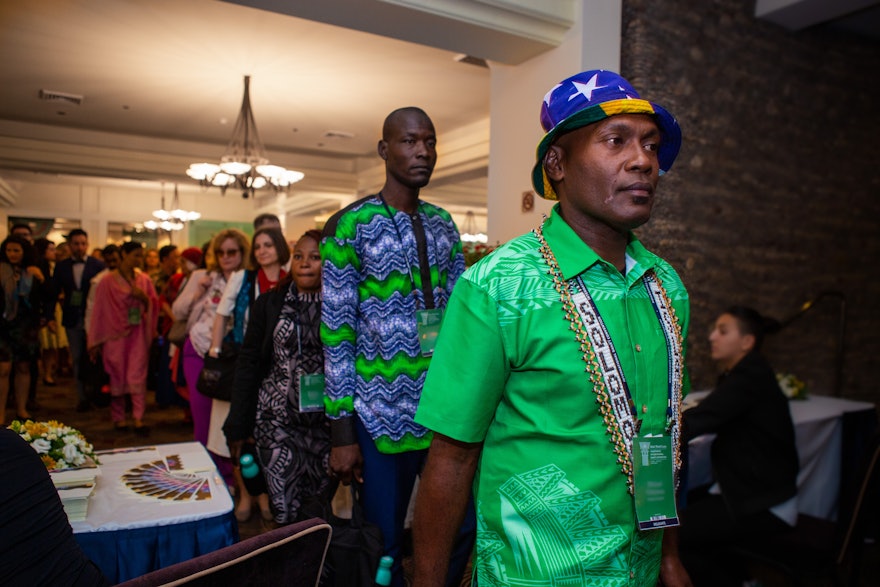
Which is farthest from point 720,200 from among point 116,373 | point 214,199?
point 214,199

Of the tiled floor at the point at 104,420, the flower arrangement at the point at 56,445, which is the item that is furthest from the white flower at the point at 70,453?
the tiled floor at the point at 104,420

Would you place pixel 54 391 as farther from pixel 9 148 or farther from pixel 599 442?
pixel 599 442

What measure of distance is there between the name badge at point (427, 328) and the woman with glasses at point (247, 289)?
1734mm

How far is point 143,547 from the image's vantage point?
1.52 meters

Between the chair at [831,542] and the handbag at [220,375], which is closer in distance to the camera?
the chair at [831,542]

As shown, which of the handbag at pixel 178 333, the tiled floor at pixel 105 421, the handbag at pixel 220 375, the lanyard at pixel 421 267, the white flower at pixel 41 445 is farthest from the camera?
the tiled floor at pixel 105 421

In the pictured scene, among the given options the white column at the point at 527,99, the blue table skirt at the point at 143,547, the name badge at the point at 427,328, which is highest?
the white column at the point at 527,99

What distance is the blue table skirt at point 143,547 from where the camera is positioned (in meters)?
1.50

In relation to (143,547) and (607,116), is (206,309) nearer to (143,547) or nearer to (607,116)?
(143,547)

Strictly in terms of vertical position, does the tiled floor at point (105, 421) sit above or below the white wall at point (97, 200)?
below

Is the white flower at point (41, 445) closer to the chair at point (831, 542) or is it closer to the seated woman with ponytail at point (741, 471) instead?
the seated woman with ponytail at point (741, 471)

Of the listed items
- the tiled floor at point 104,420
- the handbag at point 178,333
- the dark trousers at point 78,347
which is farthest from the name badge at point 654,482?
the dark trousers at point 78,347

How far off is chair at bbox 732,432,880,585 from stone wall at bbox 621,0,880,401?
6.15ft

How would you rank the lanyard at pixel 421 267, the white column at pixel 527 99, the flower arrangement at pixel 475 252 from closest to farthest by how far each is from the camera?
the lanyard at pixel 421 267 < the white column at pixel 527 99 < the flower arrangement at pixel 475 252
